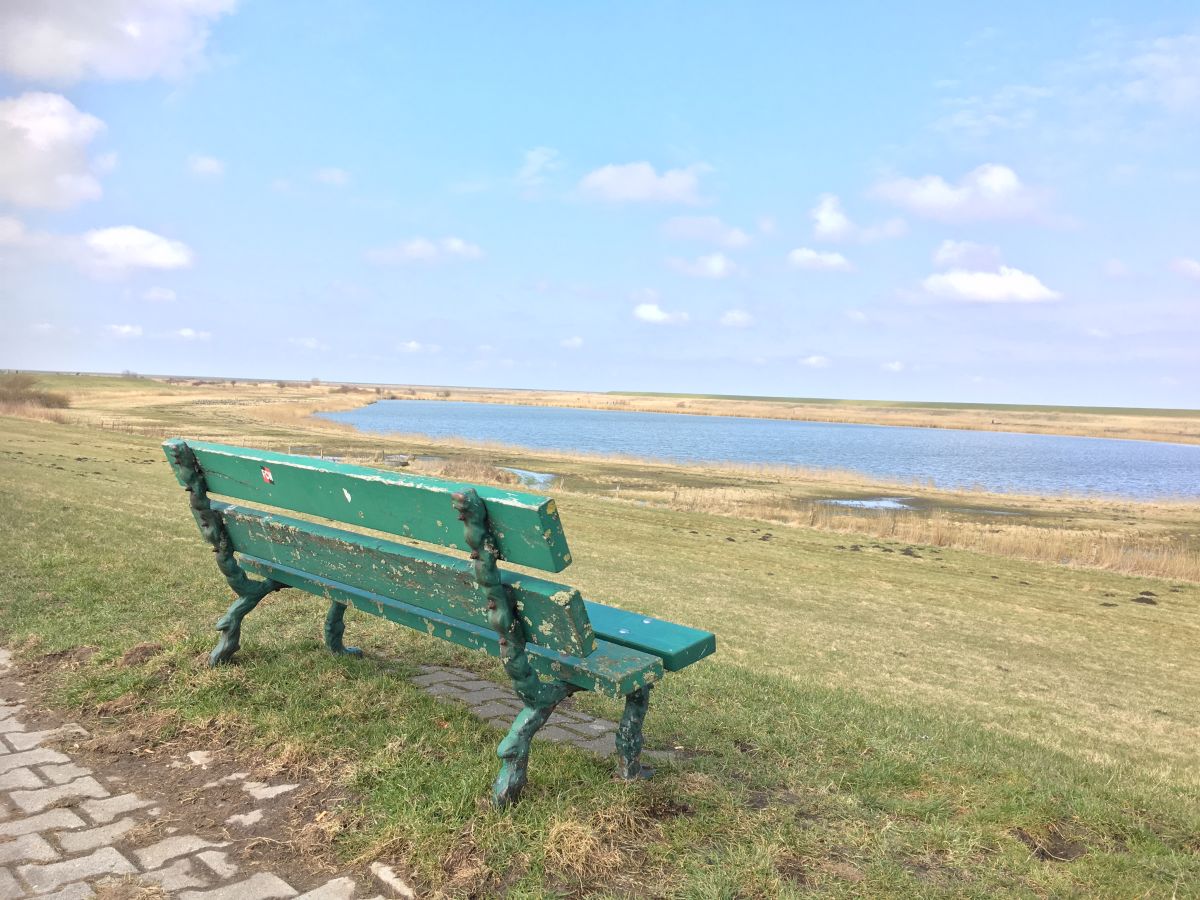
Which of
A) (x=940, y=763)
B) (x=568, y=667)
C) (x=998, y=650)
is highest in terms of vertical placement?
(x=568, y=667)

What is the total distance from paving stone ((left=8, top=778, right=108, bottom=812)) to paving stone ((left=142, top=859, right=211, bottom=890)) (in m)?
0.87

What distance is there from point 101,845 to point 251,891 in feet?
2.63

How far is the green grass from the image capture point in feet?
10.8

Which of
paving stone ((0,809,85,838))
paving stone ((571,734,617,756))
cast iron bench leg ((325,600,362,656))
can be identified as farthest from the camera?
cast iron bench leg ((325,600,362,656))

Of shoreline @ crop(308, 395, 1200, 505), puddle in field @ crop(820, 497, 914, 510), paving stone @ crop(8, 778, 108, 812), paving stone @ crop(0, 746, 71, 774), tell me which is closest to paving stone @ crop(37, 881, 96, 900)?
paving stone @ crop(8, 778, 108, 812)

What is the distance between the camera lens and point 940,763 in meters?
4.61

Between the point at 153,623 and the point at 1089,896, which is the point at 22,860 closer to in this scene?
the point at 153,623

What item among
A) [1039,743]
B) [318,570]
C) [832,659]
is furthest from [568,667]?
[832,659]

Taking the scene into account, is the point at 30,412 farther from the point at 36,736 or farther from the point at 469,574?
the point at 469,574

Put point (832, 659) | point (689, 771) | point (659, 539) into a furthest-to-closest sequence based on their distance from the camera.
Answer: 1. point (659, 539)
2. point (832, 659)
3. point (689, 771)

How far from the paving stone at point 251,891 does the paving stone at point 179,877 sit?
0.05m

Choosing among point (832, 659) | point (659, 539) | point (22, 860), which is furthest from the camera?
point (659, 539)

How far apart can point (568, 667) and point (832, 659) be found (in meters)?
6.68

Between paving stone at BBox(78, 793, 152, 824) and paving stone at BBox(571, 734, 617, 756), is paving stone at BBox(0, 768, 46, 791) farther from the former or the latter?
paving stone at BBox(571, 734, 617, 756)
